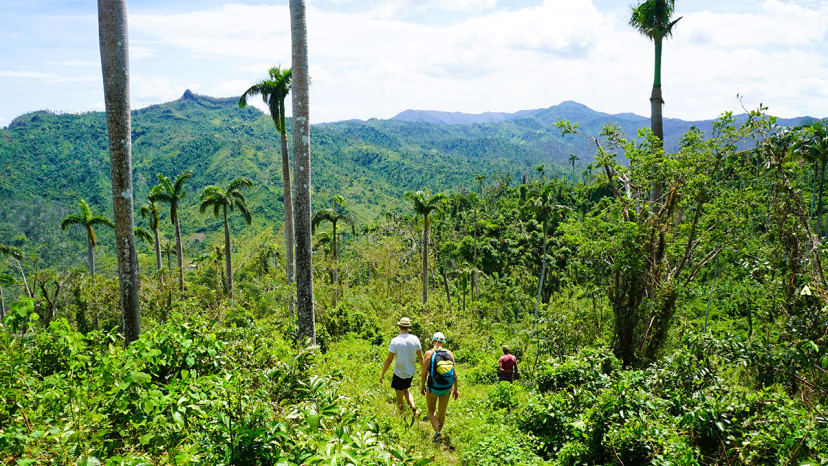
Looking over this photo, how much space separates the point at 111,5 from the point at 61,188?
15236 cm

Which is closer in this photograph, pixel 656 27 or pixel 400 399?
pixel 400 399

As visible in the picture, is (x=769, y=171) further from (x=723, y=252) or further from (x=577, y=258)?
(x=577, y=258)

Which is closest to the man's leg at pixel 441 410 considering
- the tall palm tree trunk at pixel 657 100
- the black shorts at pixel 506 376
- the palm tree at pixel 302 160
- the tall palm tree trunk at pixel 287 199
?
the palm tree at pixel 302 160

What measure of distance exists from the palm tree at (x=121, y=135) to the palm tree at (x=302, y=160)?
2595 mm

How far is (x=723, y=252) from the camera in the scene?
9305 mm

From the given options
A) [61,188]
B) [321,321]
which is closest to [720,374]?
[321,321]

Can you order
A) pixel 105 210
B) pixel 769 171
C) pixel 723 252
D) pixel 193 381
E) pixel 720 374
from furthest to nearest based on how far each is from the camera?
pixel 105 210 < pixel 723 252 < pixel 769 171 < pixel 720 374 < pixel 193 381

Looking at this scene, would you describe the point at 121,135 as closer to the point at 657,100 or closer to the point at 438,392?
the point at 438,392

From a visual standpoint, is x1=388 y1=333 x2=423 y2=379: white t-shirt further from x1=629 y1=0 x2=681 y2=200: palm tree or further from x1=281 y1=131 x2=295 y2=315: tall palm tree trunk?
x1=629 y1=0 x2=681 y2=200: palm tree

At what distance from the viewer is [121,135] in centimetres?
617

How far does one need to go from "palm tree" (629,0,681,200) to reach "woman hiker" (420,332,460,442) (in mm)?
10842

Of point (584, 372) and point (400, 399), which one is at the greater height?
point (584, 372)

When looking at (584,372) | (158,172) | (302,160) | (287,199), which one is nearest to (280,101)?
(287,199)

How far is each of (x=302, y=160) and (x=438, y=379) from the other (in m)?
4.69
